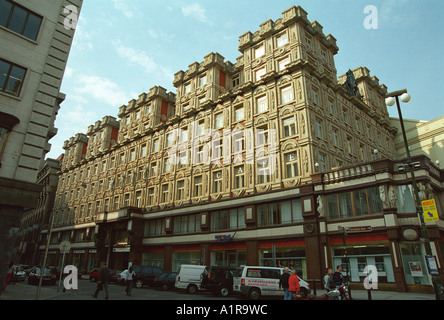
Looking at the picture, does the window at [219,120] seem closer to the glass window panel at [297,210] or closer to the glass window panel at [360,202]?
the glass window panel at [297,210]

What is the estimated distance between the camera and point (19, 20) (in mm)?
15445

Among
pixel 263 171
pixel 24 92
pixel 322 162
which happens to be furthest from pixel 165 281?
pixel 24 92

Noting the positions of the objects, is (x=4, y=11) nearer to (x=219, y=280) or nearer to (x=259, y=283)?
(x=219, y=280)

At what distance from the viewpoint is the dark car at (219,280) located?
67.1 feet

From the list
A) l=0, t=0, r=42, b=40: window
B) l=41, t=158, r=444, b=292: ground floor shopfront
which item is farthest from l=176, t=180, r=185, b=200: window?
l=0, t=0, r=42, b=40: window

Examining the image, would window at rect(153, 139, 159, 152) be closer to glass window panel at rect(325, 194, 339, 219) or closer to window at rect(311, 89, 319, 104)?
window at rect(311, 89, 319, 104)

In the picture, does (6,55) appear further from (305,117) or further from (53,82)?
(305,117)

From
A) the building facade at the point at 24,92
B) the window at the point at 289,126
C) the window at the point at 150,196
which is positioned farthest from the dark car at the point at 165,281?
the window at the point at 289,126

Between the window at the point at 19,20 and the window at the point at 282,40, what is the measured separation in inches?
952

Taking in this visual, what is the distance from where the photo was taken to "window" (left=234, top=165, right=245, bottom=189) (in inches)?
1201

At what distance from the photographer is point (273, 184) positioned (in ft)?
90.1

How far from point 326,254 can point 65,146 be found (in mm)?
65479

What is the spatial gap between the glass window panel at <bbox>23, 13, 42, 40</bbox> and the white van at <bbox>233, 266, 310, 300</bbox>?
18.8m

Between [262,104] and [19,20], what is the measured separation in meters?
22.5
